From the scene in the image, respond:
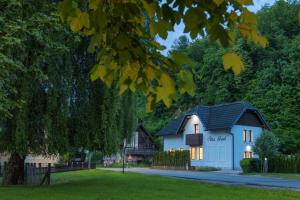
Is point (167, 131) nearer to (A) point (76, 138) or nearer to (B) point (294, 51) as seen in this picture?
(B) point (294, 51)

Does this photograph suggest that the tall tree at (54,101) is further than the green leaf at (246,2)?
Yes

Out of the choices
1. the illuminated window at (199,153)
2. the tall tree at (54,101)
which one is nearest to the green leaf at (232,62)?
the tall tree at (54,101)

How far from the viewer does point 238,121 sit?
53.7 m

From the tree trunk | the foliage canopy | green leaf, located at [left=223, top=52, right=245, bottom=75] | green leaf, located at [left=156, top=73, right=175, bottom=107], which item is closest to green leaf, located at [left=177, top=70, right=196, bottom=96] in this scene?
the foliage canopy

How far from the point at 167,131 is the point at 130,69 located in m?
Result: 59.5

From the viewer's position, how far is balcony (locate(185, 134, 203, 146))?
56.8 meters

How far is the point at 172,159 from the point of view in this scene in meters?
53.9

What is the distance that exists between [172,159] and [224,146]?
583 centimetres

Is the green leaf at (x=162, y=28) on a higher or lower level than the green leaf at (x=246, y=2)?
lower

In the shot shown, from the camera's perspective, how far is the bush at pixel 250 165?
140 ft

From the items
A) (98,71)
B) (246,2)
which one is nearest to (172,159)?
(98,71)

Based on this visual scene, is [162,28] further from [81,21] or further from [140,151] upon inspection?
[140,151]

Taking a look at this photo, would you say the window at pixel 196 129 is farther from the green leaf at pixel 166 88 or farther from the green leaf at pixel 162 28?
the green leaf at pixel 162 28

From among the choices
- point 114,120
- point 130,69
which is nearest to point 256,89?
point 114,120
